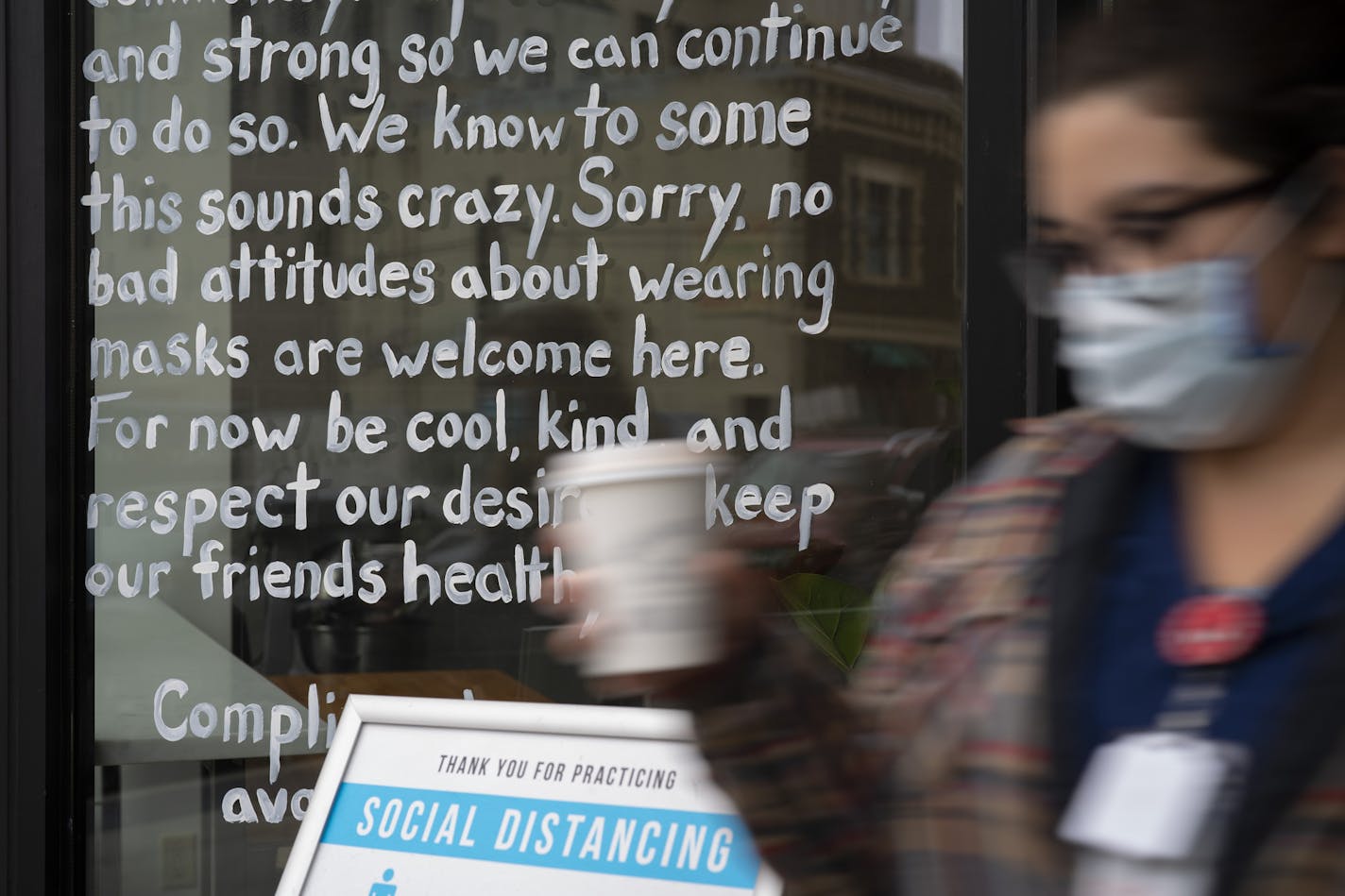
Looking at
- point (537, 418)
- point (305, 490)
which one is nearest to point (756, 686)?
point (537, 418)

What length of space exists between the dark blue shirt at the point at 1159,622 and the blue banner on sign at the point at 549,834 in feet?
2.97

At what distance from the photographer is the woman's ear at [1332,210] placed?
990 mm


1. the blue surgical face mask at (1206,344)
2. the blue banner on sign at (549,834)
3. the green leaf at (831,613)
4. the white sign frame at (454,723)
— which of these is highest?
the blue surgical face mask at (1206,344)

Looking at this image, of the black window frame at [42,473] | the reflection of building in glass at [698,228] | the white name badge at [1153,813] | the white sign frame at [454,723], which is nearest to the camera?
the white name badge at [1153,813]

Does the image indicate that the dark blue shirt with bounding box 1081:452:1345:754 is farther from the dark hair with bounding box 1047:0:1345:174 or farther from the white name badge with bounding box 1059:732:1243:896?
the dark hair with bounding box 1047:0:1345:174

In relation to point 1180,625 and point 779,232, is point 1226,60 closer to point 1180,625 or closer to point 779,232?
point 1180,625

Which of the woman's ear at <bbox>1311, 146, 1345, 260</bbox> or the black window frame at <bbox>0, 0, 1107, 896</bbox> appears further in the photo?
the black window frame at <bbox>0, 0, 1107, 896</bbox>

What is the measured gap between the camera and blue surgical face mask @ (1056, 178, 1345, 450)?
100cm

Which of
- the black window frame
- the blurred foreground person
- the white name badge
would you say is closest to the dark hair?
the blurred foreground person

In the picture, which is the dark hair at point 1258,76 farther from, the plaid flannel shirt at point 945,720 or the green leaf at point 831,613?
the green leaf at point 831,613

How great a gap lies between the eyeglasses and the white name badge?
305mm

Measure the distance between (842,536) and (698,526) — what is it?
1.95 meters

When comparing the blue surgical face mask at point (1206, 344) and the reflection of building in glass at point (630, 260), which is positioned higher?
the reflection of building in glass at point (630, 260)

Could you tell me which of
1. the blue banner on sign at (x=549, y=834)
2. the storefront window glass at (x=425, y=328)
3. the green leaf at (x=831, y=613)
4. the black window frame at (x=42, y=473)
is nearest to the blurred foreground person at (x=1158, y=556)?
the blue banner on sign at (x=549, y=834)
